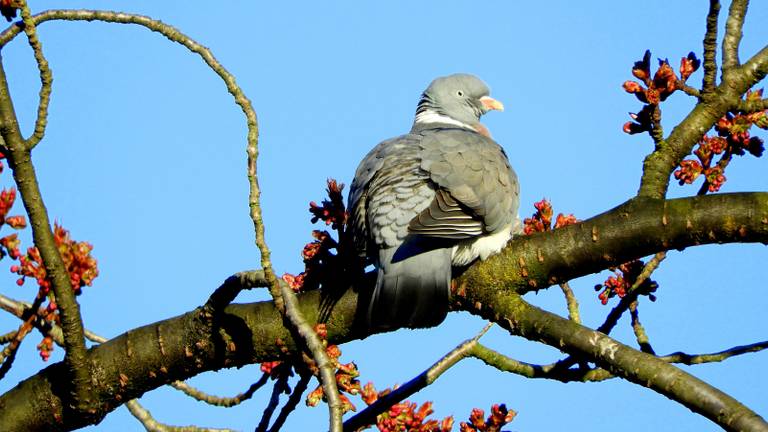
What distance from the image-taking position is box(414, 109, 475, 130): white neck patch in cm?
647

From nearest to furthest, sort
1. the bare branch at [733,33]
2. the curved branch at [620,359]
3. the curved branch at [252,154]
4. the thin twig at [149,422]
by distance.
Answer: the curved branch at [252,154] → the curved branch at [620,359] → the bare branch at [733,33] → the thin twig at [149,422]

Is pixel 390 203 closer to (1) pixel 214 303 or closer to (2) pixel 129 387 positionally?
(1) pixel 214 303

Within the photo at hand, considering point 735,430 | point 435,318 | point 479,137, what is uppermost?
point 479,137

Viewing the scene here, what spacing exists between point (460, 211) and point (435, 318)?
67cm

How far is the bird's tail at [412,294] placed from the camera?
13.0 feet

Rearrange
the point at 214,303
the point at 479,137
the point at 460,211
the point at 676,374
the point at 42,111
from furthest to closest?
the point at 479,137
the point at 460,211
the point at 214,303
the point at 42,111
the point at 676,374

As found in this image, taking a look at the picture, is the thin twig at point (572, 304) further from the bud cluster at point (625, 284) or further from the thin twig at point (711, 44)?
the thin twig at point (711, 44)

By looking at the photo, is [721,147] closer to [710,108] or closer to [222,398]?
[710,108]

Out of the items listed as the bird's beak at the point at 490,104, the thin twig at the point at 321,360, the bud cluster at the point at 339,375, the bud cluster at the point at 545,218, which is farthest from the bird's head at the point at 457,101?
the thin twig at the point at 321,360

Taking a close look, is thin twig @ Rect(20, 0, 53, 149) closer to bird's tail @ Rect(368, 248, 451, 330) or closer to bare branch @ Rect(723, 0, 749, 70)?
bird's tail @ Rect(368, 248, 451, 330)

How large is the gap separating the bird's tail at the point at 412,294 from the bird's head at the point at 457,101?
2.51 m

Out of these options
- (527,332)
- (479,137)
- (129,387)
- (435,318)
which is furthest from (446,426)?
(479,137)

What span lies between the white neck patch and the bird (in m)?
1.05

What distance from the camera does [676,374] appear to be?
301 centimetres
